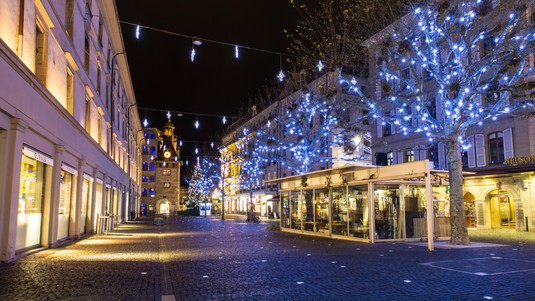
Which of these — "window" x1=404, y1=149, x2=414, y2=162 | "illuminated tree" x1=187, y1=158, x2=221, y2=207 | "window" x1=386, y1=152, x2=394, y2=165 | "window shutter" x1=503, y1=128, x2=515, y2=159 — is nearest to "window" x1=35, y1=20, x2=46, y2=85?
"window shutter" x1=503, y1=128, x2=515, y2=159

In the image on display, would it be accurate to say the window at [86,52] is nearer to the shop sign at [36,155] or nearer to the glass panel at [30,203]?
the shop sign at [36,155]

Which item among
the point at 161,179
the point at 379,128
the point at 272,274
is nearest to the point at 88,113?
the point at 272,274

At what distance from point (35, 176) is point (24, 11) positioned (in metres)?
5.25

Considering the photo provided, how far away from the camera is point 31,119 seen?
12.9m

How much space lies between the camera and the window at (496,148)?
28.1 metres

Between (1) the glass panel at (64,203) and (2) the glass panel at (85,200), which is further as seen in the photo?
(2) the glass panel at (85,200)

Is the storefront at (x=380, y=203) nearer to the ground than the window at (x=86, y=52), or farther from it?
nearer to the ground

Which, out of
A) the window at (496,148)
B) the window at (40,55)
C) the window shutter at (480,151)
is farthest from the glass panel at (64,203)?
the window at (496,148)

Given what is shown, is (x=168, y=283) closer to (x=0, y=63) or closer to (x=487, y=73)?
(x=0, y=63)

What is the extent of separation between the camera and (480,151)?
2939 cm

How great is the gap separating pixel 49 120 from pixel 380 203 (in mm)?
13654

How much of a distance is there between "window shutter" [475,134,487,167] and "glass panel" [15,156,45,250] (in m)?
25.9

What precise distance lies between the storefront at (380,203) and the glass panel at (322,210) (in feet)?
→ 0.17

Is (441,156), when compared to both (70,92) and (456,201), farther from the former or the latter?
(70,92)
